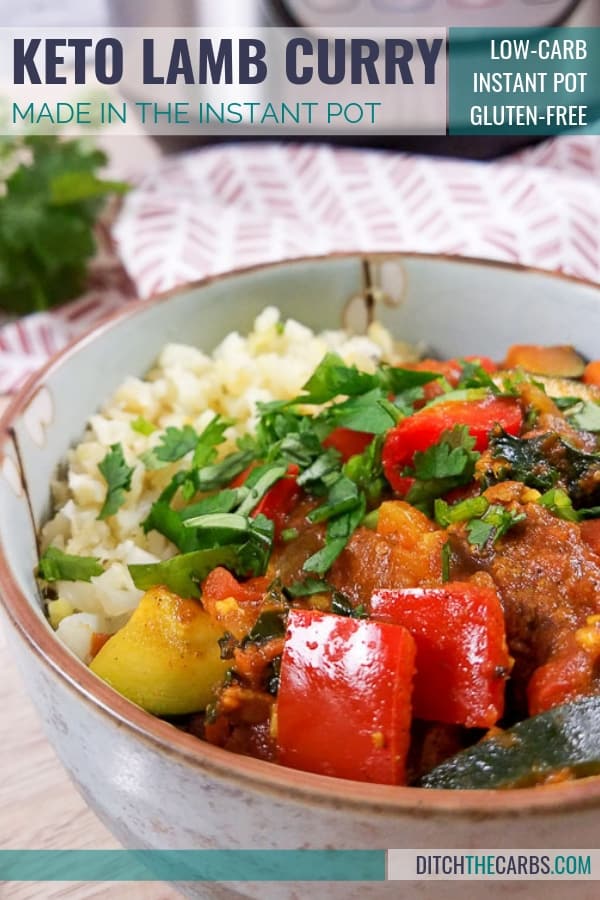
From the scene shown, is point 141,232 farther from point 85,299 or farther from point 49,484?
point 49,484

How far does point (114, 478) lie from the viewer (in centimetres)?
187

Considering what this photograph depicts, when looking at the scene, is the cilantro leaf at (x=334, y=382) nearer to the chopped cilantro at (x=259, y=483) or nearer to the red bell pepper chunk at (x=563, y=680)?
the chopped cilantro at (x=259, y=483)

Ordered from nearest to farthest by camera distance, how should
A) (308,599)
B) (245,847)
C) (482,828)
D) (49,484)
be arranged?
(482,828) → (245,847) → (308,599) → (49,484)

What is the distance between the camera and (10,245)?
10.4 ft

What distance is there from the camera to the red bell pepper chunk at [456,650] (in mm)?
1250

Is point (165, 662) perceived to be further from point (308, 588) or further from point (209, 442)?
point (209, 442)

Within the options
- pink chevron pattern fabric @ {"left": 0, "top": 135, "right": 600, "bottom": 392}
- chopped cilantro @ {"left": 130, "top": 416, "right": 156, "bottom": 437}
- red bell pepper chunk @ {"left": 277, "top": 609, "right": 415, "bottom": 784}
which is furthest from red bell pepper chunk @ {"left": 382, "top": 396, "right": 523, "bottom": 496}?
pink chevron pattern fabric @ {"left": 0, "top": 135, "right": 600, "bottom": 392}

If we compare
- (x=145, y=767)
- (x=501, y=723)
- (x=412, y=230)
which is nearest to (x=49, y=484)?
(x=145, y=767)

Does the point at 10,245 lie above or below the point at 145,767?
above

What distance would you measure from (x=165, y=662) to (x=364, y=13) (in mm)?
2123

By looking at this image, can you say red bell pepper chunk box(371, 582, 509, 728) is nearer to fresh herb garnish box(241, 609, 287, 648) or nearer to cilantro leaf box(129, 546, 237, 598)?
fresh herb garnish box(241, 609, 287, 648)

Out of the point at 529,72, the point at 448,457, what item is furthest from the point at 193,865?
the point at 529,72

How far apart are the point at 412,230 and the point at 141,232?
873 millimetres

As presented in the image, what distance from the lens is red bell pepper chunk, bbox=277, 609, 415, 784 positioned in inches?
47.0
